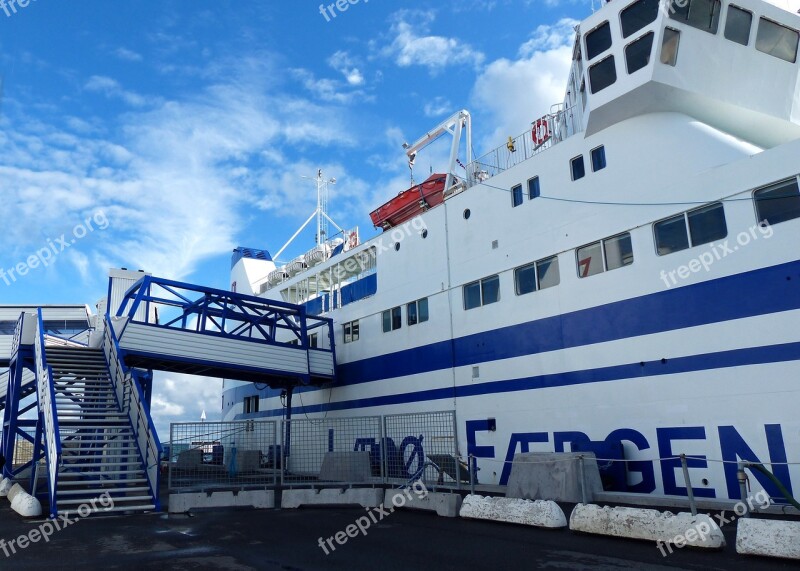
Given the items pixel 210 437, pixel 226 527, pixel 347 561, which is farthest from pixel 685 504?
pixel 210 437

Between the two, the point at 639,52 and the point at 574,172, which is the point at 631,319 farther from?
the point at 639,52

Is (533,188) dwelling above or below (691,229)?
above

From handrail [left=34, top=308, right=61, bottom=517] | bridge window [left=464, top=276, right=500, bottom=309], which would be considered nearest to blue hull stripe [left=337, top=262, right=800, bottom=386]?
bridge window [left=464, top=276, right=500, bottom=309]

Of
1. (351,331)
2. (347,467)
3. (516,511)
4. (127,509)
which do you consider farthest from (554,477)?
(351,331)

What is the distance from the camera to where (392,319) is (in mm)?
18078

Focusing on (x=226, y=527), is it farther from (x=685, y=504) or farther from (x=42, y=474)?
(x=42, y=474)

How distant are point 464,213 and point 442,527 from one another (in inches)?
359

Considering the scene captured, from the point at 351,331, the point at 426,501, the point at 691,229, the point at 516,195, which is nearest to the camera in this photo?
the point at 426,501

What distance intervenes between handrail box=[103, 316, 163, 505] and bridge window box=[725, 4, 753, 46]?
1424 centimetres

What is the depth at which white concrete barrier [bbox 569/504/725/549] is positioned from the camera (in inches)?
272

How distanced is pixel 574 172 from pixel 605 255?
224cm

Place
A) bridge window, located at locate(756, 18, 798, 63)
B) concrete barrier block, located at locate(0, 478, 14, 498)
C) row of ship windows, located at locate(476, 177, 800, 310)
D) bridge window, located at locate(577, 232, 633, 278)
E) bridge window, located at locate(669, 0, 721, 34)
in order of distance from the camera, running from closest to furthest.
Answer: row of ship windows, located at locate(476, 177, 800, 310)
bridge window, located at locate(669, 0, 721, 34)
bridge window, located at locate(577, 232, 633, 278)
bridge window, located at locate(756, 18, 798, 63)
concrete barrier block, located at locate(0, 478, 14, 498)

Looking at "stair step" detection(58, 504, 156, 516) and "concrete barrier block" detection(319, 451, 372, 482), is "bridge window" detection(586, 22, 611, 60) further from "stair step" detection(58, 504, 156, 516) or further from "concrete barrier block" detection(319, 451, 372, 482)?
"stair step" detection(58, 504, 156, 516)

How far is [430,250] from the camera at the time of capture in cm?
1708
